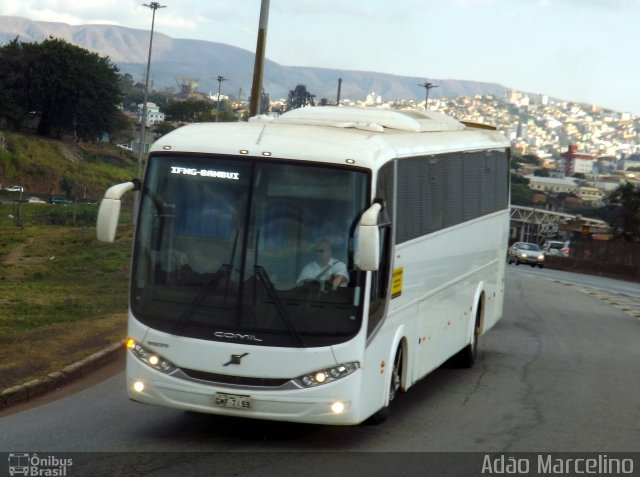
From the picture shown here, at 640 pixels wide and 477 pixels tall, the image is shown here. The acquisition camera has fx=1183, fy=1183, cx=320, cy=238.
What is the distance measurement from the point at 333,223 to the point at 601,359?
8.90m

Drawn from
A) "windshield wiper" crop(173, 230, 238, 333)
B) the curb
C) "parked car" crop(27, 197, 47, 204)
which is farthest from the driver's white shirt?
"parked car" crop(27, 197, 47, 204)

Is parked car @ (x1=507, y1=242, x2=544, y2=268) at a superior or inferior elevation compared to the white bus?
inferior

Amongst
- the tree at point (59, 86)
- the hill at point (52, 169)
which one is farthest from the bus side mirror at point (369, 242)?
the tree at point (59, 86)

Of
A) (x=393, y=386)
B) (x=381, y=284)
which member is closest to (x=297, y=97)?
(x=393, y=386)

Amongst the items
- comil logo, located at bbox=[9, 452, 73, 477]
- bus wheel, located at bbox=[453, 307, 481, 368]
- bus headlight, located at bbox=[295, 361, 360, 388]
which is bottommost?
comil logo, located at bbox=[9, 452, 73, 477]

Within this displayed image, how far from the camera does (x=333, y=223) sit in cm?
974

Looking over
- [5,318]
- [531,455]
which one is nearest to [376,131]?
[531,455]

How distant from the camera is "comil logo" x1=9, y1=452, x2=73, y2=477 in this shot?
8.41 metres

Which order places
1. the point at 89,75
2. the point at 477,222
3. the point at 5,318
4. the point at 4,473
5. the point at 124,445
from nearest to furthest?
the point at 4,473 → the point at 124,445 → the point at 477,222 → the point at 5,318 → the point at 89,75

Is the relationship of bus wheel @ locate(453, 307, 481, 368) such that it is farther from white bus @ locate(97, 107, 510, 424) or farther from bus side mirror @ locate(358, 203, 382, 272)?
bus side mirror @ locate(358, 203, 382, 272)

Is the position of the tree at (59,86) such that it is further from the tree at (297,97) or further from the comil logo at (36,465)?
the comil logo at (36,465)

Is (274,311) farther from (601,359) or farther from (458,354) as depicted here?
(601,359)

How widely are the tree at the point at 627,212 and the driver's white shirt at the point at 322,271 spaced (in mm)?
69824

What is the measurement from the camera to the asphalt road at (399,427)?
9.29 m
